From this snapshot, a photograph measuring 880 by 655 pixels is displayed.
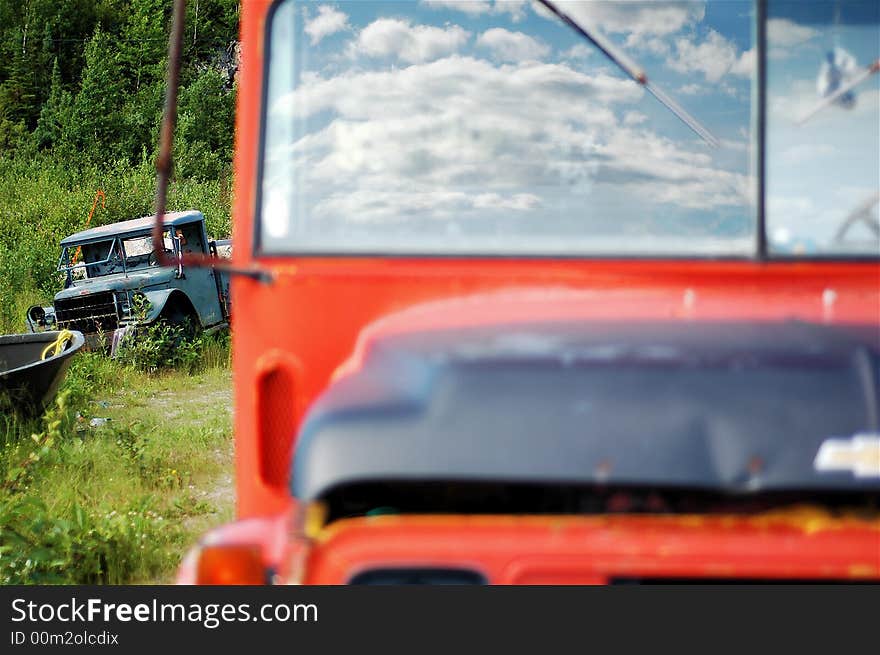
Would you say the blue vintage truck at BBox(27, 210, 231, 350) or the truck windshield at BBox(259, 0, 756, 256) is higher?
Result: the blue vintage truck at BBox(27, 210, 231, 350)

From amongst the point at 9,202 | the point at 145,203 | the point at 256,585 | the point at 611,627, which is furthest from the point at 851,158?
the point at 9,202

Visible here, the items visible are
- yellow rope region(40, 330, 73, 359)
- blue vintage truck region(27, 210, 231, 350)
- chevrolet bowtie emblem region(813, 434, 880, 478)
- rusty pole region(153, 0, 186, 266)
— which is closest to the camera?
chevrolet bowtie emblem region(813, 434, 880, 478)

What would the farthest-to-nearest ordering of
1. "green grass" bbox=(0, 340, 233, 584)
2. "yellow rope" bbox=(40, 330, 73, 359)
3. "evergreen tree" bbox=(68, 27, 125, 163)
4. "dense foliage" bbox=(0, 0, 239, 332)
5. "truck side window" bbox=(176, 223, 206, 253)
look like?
"evergreen tree" bbox=(68, 27, 125, 163), "dense foliage" bbox=(0, 0, 239, 332), "truck side window" bbox=(176, 223, 206, 253), "yellow rope" bbox=(40, 330, 73, 359), "green grass" bbox=(0, 340, 233, 584)

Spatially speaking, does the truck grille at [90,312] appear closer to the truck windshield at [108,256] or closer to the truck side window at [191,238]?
the truck windshield at [108,256]

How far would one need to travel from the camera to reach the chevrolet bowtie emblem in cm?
141

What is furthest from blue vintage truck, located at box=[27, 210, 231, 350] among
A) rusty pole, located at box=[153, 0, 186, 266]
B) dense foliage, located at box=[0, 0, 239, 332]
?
rusty pole, located at box=[153, 0, 186, 266]

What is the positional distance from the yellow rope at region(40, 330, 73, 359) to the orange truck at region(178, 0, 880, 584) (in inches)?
256

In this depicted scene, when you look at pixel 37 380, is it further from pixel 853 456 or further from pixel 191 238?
pixel 853 456

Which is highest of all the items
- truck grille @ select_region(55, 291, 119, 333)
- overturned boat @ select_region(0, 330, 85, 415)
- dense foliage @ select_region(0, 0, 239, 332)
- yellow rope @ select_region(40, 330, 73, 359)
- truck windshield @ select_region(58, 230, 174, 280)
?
dense foliage @ select_region(0, 0, 239, 332)

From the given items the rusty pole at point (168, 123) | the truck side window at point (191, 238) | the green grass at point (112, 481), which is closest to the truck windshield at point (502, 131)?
the rusty pole at point (168, 123)

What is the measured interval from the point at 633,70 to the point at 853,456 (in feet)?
3.92

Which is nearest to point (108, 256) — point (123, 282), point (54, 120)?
point (123, 282)

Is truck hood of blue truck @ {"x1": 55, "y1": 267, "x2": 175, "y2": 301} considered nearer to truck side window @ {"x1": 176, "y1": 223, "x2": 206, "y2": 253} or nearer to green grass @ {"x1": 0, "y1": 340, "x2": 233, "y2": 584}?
truck side window @ {"x1": 176, "y1": 223, "x2": 206, "y2": 253}

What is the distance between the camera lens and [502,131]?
217 cm
